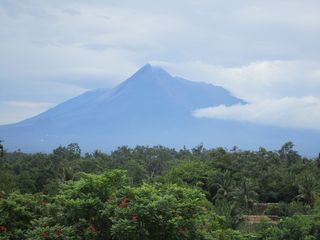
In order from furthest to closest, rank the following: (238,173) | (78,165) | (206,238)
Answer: (78,165), (238,173), (206,238)

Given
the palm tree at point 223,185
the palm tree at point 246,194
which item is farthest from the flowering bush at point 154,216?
the palm tree at point 223,185

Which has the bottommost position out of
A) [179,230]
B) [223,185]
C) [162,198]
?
[223,185]

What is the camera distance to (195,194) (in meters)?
8.02

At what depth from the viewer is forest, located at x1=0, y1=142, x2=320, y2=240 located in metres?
→ 7.25

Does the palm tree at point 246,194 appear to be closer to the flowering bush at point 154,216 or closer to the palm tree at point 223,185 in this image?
the palm tree at point 223,185

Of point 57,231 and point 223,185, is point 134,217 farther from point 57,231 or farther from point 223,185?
point 223,185

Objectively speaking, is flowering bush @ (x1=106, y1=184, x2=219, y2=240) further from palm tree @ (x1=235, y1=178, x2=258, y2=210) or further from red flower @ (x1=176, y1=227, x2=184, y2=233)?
palm tree @ (x1=235, y1=178, x2=258, y2=210)

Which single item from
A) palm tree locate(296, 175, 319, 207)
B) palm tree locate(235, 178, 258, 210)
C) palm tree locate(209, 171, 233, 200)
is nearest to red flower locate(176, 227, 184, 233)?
→ palm tree locate(235, 178, 258, 210)

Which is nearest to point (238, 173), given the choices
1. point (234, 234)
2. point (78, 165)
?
point (78, 165)

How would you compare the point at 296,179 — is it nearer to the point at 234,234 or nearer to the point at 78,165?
the point at 78,165

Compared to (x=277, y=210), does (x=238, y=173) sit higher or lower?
higher

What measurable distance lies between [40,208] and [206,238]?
3105 mm

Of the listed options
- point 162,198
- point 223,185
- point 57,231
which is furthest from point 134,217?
point 223,185

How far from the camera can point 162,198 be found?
23.8ft
